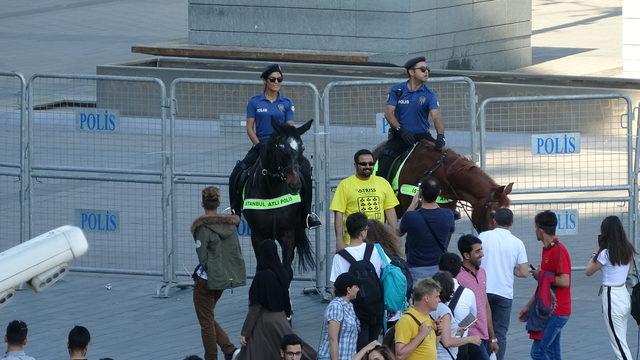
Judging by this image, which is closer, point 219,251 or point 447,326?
point 447,326

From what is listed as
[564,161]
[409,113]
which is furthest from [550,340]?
[564,161]

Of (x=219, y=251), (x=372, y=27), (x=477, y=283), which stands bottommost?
(x=477, y=283)

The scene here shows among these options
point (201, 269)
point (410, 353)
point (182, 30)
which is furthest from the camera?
point (182, 30)

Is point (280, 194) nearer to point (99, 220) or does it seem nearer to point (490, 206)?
point (490, 206)

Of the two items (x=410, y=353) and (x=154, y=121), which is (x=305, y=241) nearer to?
(x=154, y=121)

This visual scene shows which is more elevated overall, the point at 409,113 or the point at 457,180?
the point at 409,113

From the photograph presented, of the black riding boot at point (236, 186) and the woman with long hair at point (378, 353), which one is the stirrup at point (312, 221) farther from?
the woman with long hair at point (378, 353)

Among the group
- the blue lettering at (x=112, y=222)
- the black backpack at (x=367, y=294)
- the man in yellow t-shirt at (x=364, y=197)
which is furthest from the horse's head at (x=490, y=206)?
the blue lettering at (x=112, y=222)

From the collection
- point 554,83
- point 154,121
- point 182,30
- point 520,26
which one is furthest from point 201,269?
point 182,30

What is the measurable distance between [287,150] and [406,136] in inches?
71.8

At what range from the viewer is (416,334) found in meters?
10.6

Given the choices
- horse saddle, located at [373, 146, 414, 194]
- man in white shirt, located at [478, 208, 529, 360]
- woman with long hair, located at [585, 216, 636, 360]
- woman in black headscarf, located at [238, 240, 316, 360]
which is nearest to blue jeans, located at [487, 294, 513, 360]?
man in white shirt, located at [478, 208, 529, 360]

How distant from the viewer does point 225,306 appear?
15.4 meters

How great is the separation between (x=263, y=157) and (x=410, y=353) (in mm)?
3803
